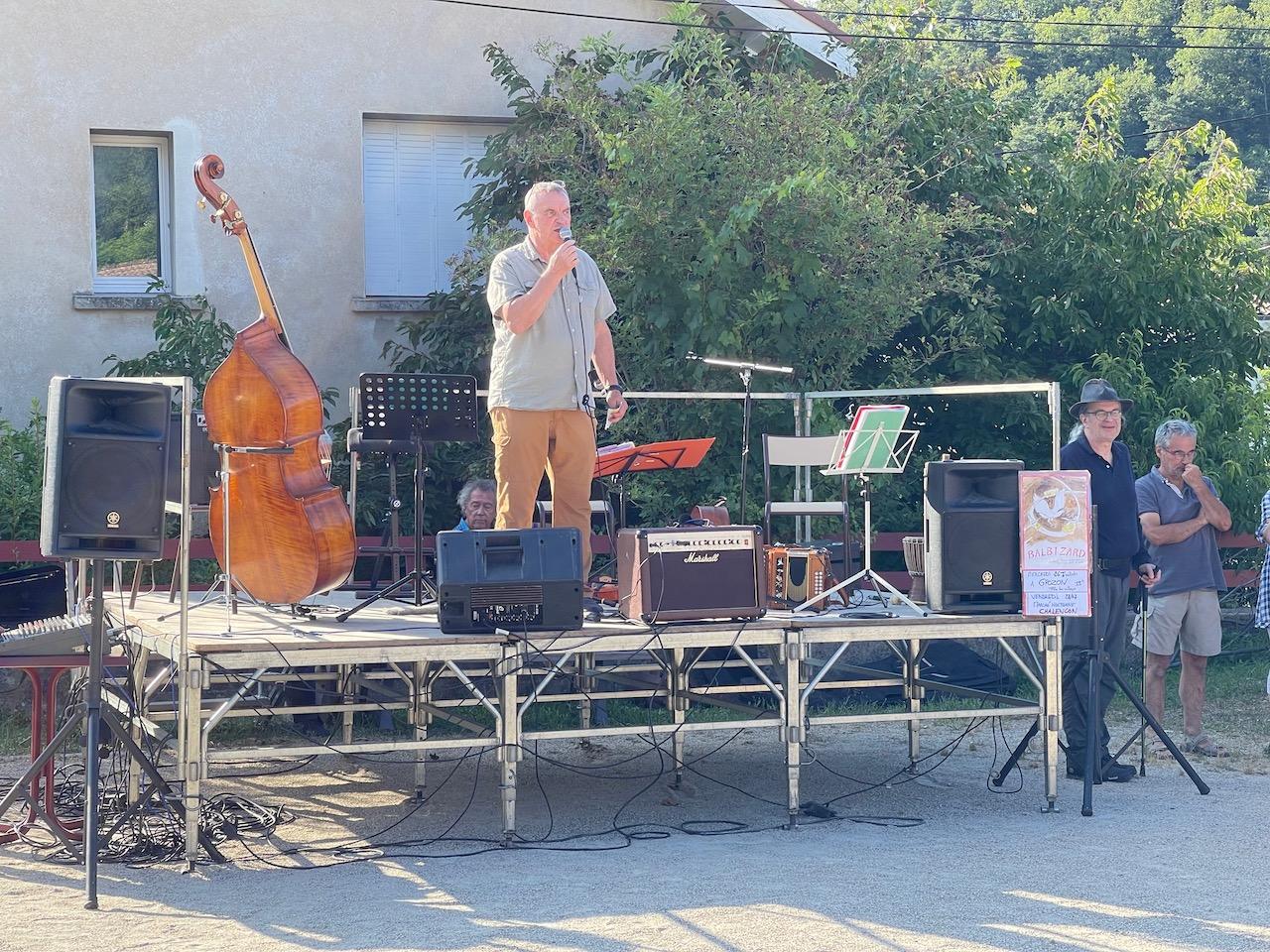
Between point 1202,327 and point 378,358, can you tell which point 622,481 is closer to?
point 378,358

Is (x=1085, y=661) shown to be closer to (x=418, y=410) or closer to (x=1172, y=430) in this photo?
(x=1172, y=430)

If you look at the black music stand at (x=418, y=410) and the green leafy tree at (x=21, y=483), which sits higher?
the black music stand at (x=418, y=410)

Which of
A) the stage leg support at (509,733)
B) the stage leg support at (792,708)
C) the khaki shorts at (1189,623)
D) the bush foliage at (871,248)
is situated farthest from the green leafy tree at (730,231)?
the stage leg support at (509,733)

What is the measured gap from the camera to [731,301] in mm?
9641

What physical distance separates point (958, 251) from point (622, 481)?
381 centimetres

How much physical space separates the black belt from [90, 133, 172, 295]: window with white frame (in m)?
6.59

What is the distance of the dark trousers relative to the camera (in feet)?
23.5

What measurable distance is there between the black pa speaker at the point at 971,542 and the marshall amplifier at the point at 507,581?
155 cm

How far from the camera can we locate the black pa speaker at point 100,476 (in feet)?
17.7

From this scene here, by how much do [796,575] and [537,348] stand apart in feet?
5.20

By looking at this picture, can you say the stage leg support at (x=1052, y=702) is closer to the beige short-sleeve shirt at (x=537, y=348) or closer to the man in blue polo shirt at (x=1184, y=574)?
the man in blue polo shirt at (x=1184, y=574)

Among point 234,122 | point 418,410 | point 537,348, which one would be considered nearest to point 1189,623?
point 537,348

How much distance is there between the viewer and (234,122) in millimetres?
11156

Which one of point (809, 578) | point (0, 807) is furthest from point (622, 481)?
point (0, 807)
